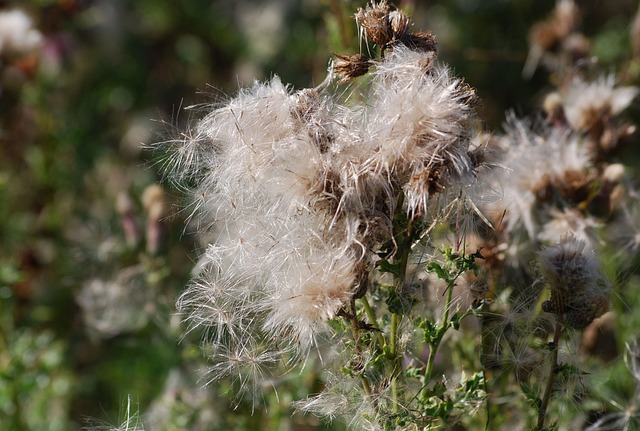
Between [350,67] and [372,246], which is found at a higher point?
[350,67]

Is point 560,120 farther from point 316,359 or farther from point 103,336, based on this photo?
point 103,336

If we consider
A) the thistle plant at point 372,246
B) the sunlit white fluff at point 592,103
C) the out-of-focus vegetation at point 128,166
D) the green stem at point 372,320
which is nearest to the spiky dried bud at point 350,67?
the thistle plant at point 372,246

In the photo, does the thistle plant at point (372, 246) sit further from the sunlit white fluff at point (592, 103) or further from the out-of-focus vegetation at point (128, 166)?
the sunlit white fluff at point (592, 103)

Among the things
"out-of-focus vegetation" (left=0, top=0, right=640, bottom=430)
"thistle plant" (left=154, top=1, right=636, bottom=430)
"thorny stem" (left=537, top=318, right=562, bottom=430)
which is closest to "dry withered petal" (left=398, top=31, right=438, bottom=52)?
"thistle plant" (left=154, top=1, right=636, bottom=430)

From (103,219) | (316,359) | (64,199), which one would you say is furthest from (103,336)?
(316,359)

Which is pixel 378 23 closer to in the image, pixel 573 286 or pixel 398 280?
pixel 398 280

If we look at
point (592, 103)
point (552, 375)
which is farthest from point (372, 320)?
point (592, 103)
